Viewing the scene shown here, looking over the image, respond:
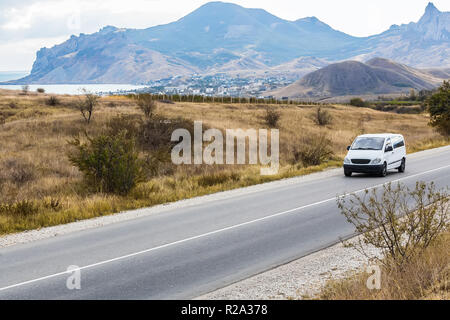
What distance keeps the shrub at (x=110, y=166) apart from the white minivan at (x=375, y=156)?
28.1 ft

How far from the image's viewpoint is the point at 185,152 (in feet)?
84.3

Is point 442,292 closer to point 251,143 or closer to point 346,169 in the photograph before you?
point 346,169

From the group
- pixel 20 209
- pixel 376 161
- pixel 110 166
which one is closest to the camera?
pixel 20 209

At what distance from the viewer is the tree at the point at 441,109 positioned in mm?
39844

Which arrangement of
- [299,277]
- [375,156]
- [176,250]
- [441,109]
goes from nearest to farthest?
[299,277], [176,250], [375,156], [441,109]

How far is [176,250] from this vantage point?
904 centimetres

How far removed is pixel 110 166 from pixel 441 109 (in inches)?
1327

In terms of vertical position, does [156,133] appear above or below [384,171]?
above

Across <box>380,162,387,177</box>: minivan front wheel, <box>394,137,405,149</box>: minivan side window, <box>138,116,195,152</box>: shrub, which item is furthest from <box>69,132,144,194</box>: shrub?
<box>394,137,405,149</box>: minivan side window

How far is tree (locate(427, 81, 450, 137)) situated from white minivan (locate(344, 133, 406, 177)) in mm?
21292

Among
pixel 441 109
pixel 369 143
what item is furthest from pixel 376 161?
pixel 441 109

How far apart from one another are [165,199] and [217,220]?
3.53 meters

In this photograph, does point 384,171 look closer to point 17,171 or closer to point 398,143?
point 398,143

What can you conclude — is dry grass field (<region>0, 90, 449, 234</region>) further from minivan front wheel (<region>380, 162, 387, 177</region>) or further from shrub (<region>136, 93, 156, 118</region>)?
minivan front wheel (<region>380, 162, 387, 177</region>)
